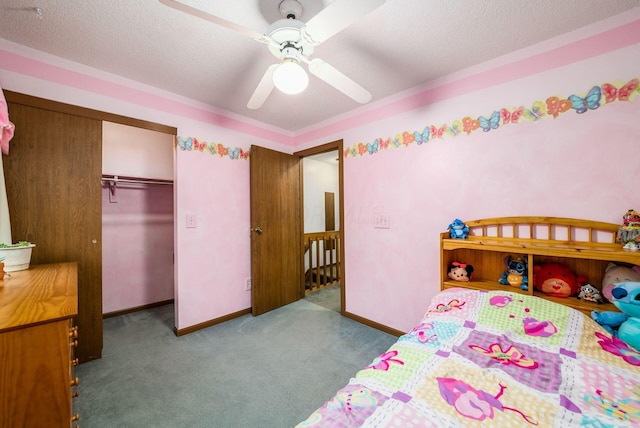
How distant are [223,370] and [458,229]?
206cm

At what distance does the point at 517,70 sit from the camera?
1.74 meters

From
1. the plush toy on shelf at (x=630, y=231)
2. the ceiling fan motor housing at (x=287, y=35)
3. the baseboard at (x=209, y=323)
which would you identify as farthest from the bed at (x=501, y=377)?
the baseboard at (x=209, y=323)

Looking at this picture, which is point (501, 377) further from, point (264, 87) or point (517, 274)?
point (264, 87)

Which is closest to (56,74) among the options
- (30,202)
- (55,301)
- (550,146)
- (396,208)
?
(30,202)

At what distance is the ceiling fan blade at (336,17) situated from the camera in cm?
92

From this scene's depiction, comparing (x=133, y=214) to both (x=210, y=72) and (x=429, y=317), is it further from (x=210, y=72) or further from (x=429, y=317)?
(x=429, y=317)

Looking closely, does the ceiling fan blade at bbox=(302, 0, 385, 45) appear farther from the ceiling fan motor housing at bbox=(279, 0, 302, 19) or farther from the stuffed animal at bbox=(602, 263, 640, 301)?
the stuffed animal at bbox=(602, 263, 640, 301)

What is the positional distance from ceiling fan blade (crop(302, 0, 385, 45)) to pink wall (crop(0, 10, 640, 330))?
54.2 inches

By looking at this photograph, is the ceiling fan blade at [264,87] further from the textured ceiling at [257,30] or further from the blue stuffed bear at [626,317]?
the blue stuffed bear at [626,317]

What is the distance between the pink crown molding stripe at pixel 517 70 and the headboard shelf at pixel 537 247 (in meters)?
1.01

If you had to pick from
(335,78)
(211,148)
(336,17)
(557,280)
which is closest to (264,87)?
(335,78)

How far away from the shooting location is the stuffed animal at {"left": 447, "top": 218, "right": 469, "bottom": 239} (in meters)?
1.86

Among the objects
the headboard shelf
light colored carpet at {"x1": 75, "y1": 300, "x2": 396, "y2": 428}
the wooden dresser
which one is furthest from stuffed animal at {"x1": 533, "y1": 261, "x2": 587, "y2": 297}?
the wooden dresser

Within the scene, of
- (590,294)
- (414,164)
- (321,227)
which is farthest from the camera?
(321,227)
